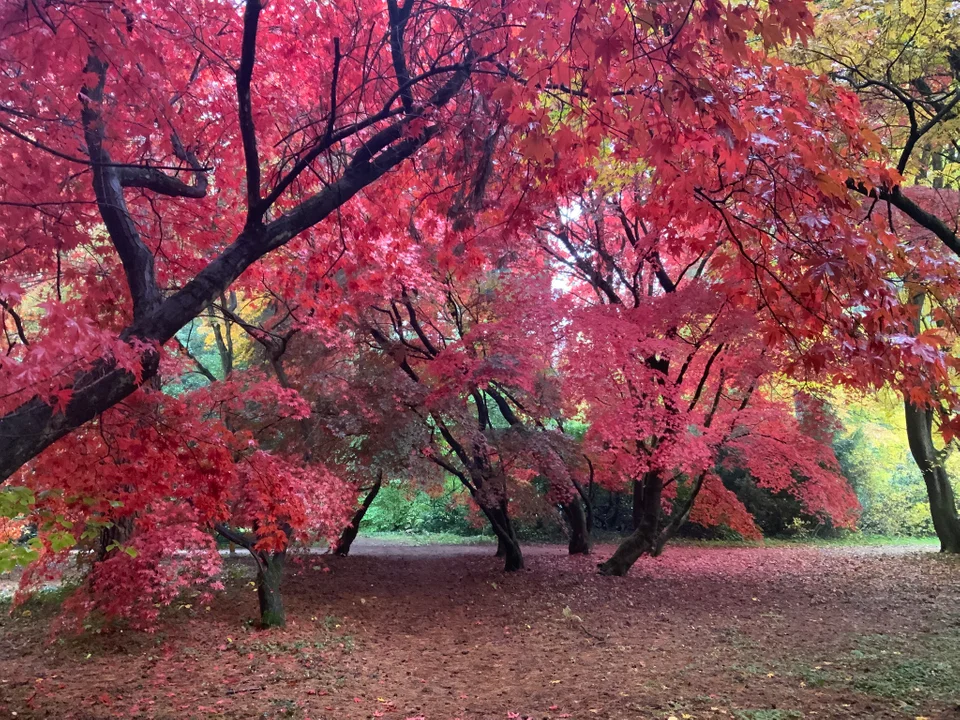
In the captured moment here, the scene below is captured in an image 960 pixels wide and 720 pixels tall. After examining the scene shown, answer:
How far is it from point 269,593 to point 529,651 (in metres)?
2.88

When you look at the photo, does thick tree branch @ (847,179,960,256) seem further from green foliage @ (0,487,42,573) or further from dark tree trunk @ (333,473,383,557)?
dark tree trunk @ (333,473,383,557)

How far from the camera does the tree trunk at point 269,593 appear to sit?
6789 millimetres

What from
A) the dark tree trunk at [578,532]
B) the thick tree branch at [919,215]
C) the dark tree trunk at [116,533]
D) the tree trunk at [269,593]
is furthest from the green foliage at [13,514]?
the dark tree trunk at [578,532]

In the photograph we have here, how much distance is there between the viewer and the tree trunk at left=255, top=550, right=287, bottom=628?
6789 millimetres

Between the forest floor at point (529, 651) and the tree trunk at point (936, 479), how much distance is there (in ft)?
3.38

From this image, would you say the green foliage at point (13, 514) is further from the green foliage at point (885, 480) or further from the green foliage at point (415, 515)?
the green foliage at point (885, 480)

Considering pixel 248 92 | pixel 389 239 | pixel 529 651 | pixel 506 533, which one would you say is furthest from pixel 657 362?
pixel 248 92

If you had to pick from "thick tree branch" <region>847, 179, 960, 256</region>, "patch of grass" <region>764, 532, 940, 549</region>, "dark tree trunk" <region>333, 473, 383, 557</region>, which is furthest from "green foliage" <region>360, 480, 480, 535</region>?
"thick tree branch" <region>847, 179, 960, 256</region>

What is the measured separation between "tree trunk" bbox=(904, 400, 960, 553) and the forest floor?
1032 mm

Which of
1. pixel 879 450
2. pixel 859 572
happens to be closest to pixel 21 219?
pixel 859 572

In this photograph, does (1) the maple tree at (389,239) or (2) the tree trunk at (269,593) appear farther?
(2) the tree trunk at (269,593)

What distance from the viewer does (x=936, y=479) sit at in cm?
1037

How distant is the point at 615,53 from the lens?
2.51 metres

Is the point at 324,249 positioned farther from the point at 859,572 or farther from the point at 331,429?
the point at 859,572
